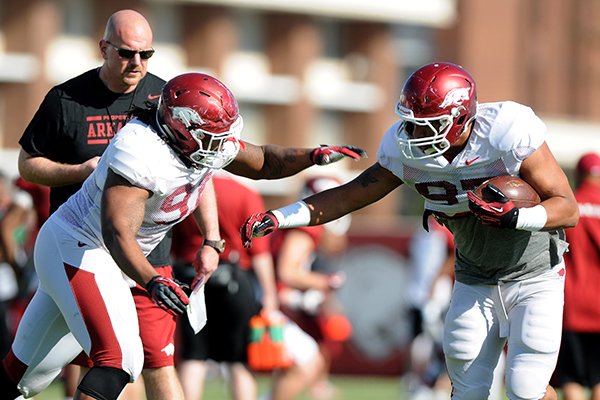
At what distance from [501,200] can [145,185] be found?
1.41m

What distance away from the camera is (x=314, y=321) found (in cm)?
880

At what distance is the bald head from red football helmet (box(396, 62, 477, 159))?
4.08ft

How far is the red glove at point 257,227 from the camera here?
209 inches

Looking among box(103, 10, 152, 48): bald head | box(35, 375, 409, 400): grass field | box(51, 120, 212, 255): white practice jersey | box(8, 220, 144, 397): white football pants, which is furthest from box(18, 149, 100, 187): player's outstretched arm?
box(35, 375, 409, 400): grass field

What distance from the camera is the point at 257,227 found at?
5320 millimetres

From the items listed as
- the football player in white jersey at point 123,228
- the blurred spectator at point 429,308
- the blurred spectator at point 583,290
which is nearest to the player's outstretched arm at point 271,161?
the football player in white jersey at point 123,228

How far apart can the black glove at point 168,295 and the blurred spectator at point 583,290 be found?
3681mm

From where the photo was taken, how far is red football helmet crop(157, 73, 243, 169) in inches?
198

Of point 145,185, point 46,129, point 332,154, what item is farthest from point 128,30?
point 332,154

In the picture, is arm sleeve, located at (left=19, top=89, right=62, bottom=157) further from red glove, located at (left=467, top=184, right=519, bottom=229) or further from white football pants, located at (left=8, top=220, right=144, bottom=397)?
red glove, located at (left=467, top=184, right=519, bottom=229)

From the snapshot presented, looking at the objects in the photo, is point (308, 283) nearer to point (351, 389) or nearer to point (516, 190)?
point (516, 190)

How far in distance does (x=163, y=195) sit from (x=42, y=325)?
2.74ft

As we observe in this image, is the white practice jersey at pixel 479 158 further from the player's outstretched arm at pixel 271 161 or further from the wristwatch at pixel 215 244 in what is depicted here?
the wristwatch at pixel 215 244

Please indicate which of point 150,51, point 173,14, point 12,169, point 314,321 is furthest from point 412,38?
point 150,51
